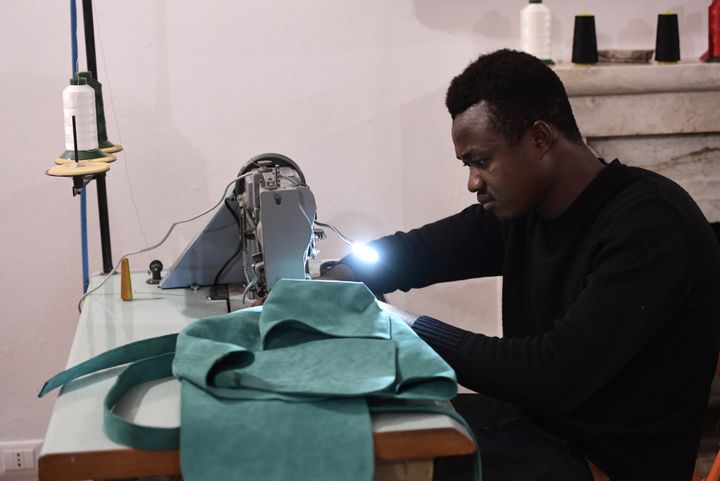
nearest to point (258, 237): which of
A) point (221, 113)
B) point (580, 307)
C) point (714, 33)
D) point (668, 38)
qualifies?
point (580, 307)

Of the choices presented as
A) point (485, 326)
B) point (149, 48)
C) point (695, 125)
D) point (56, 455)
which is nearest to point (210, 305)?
point (56, 455)

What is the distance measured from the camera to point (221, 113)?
9.14ft

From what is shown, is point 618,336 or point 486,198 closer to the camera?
point 618,336

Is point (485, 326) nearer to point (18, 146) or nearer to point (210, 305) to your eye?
point (210, 305)

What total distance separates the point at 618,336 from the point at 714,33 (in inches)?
60.9

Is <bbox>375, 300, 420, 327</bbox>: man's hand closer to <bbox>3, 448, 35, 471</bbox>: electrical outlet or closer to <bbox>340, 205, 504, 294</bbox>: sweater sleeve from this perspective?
<bbox>340, 205, 504, 294</bbox>: sweater sleeve

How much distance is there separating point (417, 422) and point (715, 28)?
6.41 ft

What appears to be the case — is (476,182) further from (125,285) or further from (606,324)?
(125,285)

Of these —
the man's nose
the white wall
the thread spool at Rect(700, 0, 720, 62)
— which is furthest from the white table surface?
the thread spool at Rect(700, 0, 720, 62)

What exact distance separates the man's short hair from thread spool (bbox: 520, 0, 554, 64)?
946 mm

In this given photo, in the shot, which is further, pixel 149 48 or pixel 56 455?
pixel 149 48

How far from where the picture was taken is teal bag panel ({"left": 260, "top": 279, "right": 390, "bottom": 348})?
4.97 ft

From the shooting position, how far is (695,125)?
281 cm

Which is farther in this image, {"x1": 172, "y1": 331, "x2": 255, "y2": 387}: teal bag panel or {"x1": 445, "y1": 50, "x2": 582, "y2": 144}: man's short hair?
{"x1": 445, "y1": 50, "x2": 582, "y2": 144}: man's short hair
